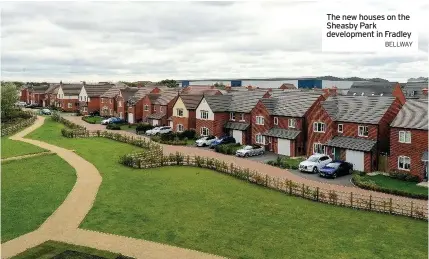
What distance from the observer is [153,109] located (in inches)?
3132

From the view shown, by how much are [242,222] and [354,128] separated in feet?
78.5

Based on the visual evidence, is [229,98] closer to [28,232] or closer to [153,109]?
[153,109]

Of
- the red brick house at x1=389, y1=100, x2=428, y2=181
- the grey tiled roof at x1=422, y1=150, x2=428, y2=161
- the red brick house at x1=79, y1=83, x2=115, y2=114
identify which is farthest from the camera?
the red brick house at x1=79, y1=83, x2=115, y2=114

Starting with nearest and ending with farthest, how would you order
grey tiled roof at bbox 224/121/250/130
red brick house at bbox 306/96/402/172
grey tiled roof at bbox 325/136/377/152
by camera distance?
grey tiled roof at bbox 325/136/377/152
red brick house at bbox 306/96/402/172
grey tiled roof at bbox 224/121/250/130

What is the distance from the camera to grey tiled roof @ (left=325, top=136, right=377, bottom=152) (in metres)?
43.1

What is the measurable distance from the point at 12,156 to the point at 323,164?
34.0 metres

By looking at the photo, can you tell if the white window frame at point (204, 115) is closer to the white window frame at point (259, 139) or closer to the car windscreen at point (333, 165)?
the white window frame at point (259, 139)

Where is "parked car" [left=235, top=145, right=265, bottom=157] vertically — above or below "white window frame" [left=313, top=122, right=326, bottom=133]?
below

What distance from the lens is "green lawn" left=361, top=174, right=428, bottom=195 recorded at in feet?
117

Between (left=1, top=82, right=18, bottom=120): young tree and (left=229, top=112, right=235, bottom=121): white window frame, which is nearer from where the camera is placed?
(left=229, top=112, right=235, bottom=121): white window frame

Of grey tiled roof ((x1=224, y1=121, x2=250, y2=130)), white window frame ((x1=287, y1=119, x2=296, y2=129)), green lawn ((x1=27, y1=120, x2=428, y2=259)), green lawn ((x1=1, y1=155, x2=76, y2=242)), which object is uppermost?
white window frame ((x1=287, y1=119, x2=296, y2=129))

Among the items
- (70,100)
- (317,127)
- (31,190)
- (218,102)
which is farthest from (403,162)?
(70,100)

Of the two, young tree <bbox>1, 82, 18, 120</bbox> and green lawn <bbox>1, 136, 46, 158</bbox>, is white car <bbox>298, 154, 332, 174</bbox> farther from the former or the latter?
young tree <bbox>1, 82, 18, 120</bbox>

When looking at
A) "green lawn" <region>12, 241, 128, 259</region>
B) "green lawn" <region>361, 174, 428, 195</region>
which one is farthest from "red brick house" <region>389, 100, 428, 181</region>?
"green lawn" <region>12, 241, 128, 259</region>
